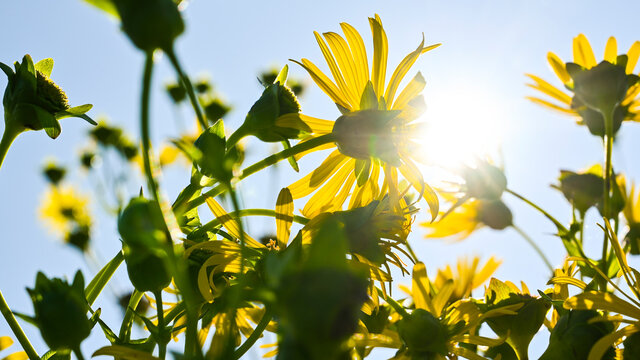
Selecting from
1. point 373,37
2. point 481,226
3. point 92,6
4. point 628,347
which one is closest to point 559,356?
point 628,347

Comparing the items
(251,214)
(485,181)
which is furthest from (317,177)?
(485,181)

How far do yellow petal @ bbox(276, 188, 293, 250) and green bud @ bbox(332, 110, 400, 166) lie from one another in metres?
0.10

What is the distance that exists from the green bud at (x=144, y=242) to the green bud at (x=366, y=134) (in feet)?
0.83

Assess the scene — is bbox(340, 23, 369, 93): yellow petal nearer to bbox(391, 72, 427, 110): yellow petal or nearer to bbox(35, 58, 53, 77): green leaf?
bbox(391, 72, 427, 110): yellow petal

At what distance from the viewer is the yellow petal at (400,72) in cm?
70

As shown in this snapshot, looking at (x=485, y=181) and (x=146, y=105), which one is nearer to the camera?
(x=146, y=105)

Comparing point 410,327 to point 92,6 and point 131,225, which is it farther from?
point 92,6

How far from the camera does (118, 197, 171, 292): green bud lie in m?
0.38

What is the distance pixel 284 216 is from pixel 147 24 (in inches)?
11.8

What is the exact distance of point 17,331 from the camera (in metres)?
0.52

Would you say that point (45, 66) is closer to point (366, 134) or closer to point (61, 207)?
point (366, 134)

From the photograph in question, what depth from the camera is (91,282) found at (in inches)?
23.6

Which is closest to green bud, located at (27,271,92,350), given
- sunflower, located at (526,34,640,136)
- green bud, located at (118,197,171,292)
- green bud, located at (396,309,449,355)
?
green bud, located at (118,197,171,292)

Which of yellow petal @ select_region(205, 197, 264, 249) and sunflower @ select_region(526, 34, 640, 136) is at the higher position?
sunflower @ select_region(526, 34, 640, 136)
